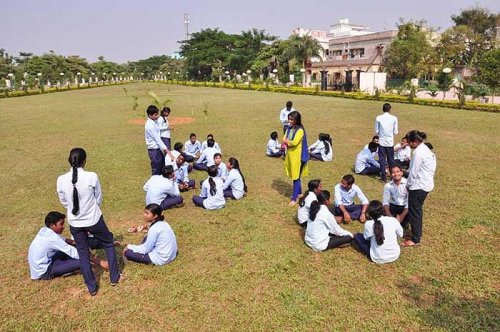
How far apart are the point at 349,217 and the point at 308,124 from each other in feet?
→ 35.3

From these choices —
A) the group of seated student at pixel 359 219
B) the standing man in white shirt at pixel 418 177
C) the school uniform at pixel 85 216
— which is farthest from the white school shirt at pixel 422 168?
→ the school uniform at pixel 85 216

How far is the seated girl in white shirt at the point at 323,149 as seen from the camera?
10.1 meters

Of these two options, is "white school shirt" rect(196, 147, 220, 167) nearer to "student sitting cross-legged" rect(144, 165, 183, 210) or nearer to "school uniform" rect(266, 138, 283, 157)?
"school uniform" rect(266, 138, 283, 157)

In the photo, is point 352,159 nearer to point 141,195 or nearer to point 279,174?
point 279,174

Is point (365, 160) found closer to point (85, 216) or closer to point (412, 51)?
point (85, 216)

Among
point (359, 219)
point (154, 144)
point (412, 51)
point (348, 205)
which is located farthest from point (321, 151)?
point (412, 51)

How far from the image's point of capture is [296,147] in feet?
22.4

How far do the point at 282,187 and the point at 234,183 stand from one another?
1502mm

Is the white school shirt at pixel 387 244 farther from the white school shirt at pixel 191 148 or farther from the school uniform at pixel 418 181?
the white school shirt at pixel 191 148

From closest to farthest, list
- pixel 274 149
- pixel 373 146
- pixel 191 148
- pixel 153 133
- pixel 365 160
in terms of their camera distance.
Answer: pixel 153 133, pixel 373 146, pixel 365 160, pixel 191 148, pixel 274 149

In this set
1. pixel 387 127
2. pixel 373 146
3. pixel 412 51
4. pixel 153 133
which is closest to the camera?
pixel 153 133

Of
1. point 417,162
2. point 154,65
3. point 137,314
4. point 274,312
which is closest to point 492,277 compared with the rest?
point 417,162

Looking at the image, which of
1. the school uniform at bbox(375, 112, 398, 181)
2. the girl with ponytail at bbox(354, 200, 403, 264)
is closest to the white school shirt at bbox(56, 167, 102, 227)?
the girl with ponytail at bbox(354, 200, 403, 264)

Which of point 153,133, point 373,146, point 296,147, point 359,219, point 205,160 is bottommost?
point 359,219
